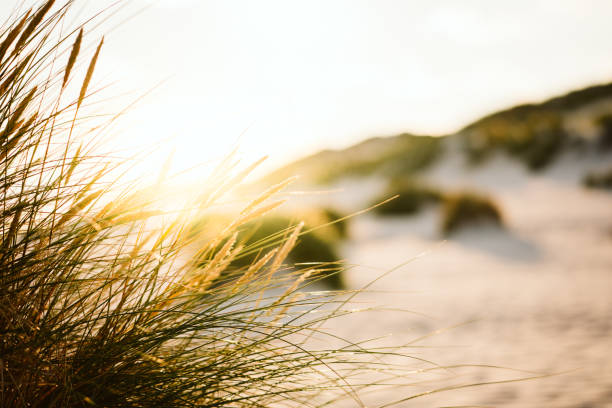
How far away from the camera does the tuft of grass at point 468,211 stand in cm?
862

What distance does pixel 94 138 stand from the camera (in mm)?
1087

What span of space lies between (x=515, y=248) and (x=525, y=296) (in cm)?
299

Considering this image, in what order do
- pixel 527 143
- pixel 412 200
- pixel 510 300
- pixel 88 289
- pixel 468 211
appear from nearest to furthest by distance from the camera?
pixel 88 289 → pixel 510 300 → pixel 468 211 → pixel 412 200 → pixel 527 143

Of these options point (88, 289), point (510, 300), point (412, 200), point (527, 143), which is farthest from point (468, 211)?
point (527, 143)

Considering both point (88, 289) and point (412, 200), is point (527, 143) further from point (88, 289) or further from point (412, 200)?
point (88, 289)

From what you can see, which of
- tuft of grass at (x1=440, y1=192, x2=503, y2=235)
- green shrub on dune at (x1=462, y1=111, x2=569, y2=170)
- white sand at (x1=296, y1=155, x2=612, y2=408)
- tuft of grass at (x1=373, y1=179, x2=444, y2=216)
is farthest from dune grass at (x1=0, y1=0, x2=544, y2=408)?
green shrub on dune at (x1=462, y1=111, x2=569, y2=170)

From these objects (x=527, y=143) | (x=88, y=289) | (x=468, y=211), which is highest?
(x=88, y=289)

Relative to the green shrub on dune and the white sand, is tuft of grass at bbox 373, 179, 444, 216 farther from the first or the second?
the green shrub on dune

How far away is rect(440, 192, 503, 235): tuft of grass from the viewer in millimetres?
8625

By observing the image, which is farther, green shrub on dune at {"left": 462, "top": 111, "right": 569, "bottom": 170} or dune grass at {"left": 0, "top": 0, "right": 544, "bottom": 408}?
green shrub on dune at {"left": 462, "top": 111, "right": 569, "bottom": 170}

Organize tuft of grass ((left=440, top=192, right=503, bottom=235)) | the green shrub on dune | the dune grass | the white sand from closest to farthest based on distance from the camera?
the dune grass < the white sand < tuft of grass ((left=440, top=192, right=503, bottom=235)) < the green shrub on dune

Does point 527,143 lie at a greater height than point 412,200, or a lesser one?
lesser

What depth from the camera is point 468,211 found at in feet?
28.8

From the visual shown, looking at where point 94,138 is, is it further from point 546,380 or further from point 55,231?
point 546,380
